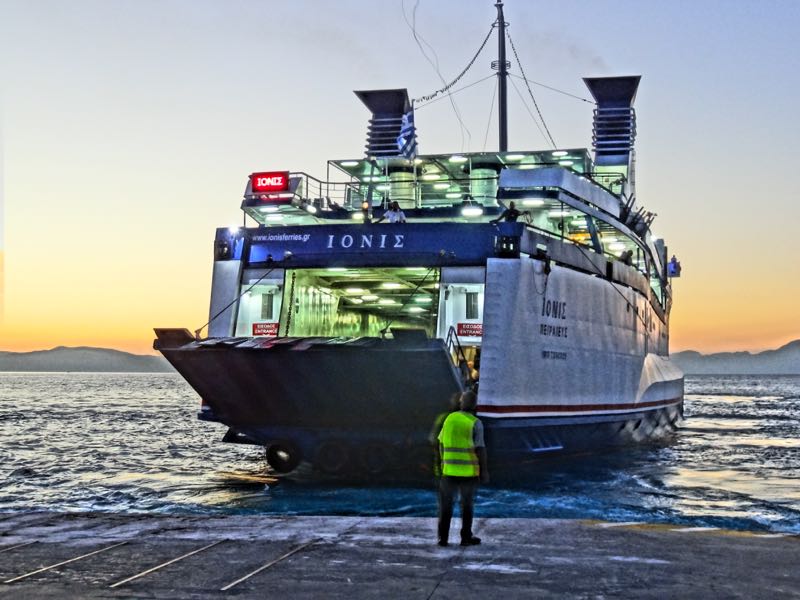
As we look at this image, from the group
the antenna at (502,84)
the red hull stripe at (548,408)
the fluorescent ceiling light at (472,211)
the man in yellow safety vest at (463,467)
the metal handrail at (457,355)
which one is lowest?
the man in yellow safety vest at (463,467)

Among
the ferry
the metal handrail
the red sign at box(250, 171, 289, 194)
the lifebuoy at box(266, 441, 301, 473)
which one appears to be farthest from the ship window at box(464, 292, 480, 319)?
the red sign at box(250, 171, 289, 194)

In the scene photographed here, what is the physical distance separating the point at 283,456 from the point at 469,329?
4683 millimetres

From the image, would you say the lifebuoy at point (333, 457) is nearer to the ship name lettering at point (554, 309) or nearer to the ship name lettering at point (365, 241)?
the ship name lettering at point (365, 241)

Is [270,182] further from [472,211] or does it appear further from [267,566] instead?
[267,566]

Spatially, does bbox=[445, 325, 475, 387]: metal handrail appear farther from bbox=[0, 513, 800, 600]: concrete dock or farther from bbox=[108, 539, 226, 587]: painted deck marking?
bbox=[108, 539, 226, 587]: painted deck marking

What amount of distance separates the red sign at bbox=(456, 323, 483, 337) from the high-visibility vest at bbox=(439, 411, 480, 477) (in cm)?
848

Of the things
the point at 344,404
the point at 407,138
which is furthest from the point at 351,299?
the point at 344,404

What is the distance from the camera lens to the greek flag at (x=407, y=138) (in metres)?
23.5

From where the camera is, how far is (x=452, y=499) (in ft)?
31.6

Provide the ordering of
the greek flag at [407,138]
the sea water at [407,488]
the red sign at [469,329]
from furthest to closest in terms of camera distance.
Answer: the greek flag at [407,138]
the red sign at [469,329]
the sea water at [407,488]

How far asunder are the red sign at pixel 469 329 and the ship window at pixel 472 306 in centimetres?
36

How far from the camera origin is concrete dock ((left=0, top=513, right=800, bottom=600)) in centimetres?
763

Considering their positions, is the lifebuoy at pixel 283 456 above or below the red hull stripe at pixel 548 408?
below

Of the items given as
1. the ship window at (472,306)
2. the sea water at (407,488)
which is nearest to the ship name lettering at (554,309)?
the ship window at (472,306)
